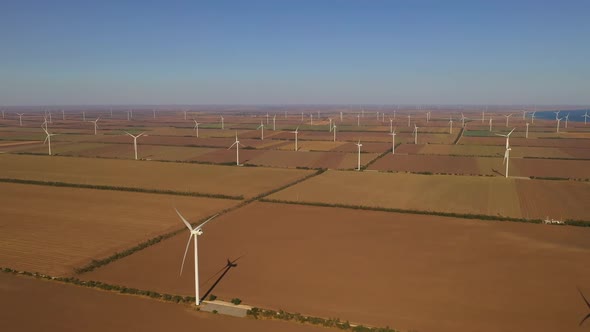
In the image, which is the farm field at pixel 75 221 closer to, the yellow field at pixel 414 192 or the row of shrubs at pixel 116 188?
the row of shrubs at pixel 116 188

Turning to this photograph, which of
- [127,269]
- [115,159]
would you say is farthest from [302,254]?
[115,159]

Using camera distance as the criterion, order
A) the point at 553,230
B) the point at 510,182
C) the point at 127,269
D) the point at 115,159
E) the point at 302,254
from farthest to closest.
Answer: the point at 115,159 < the point at 510,182 < the point at 553,230 < the point at 302,254 < the point at 127,269

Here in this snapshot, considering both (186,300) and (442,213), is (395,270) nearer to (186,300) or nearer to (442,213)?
(186,300)

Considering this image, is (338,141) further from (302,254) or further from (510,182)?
(302,254)

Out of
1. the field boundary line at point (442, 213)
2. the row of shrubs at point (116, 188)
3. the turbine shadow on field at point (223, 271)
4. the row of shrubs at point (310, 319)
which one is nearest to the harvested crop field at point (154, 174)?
the row of shrubs at point (116, 188)

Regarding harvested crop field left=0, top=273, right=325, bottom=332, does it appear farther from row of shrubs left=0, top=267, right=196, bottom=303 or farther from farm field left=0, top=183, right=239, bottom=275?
farm field left=0, top=183, right=239, bottom=275

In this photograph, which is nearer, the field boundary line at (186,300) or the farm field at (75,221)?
the field boundary line at (186,300)

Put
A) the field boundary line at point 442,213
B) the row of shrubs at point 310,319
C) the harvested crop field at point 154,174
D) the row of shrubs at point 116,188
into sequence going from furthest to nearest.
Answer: the harvested crop field at point 154,174 < the row of shrubs at point 116,188 < the field boundary line at point 442,213 < the row of shrubs at point 310,319

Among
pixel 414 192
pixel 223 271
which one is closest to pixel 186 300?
pixel 223 271
